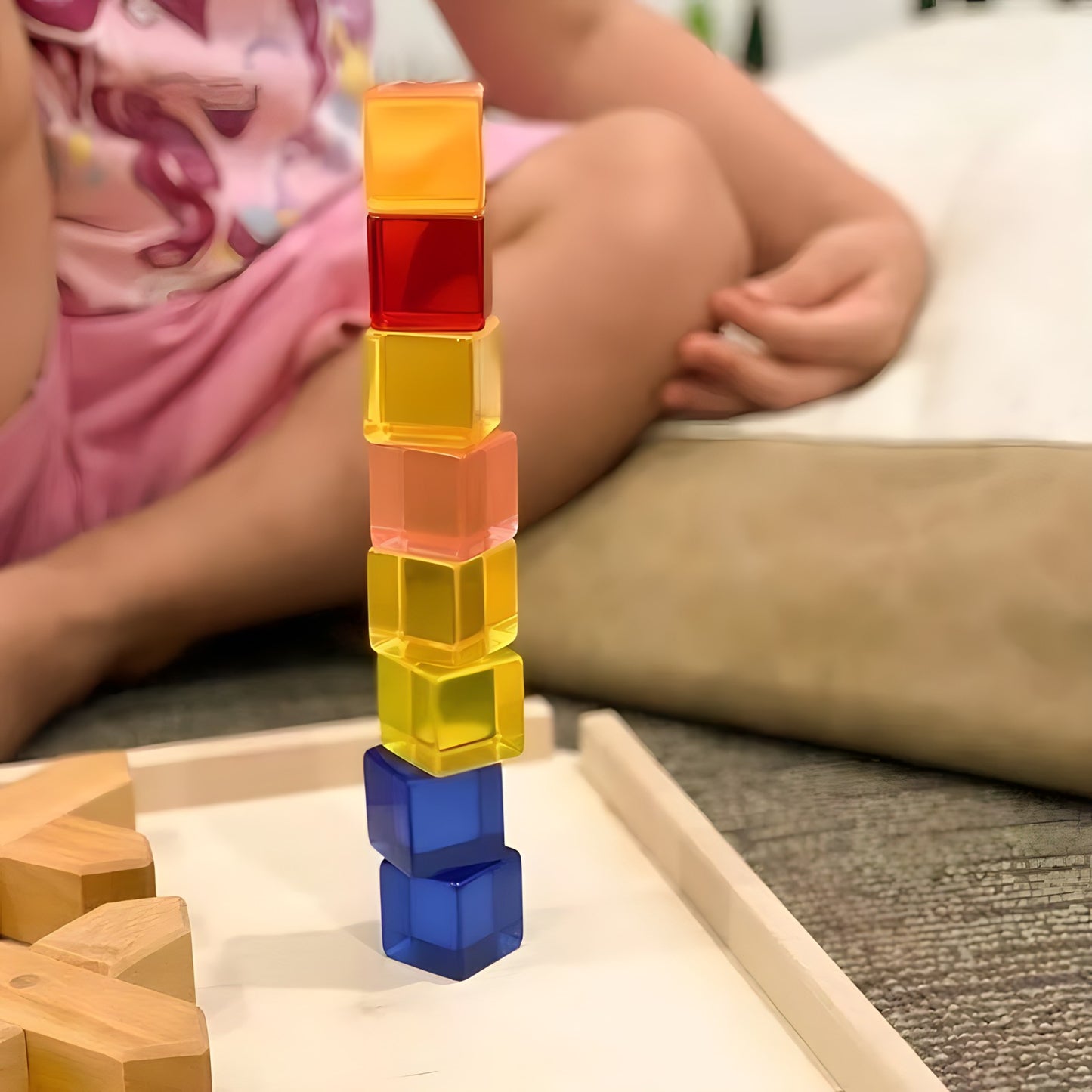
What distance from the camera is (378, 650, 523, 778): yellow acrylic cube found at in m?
0.42

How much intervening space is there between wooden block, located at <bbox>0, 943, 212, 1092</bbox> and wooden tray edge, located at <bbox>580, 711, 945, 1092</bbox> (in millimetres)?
189

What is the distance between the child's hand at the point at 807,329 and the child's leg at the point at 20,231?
14.8 inches

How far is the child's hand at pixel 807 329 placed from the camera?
31.0 inches

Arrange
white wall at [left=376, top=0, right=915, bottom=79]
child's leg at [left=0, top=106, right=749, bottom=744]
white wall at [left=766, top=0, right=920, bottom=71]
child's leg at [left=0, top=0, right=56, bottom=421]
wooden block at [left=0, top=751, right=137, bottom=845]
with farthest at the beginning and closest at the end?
white wall at [left=766, top=0, right=920, bottom=71] → white wall at [left=376, top=0, right=915, bottom=79] → child's leg at [left=0, top=106, right=749, bottom=744] → child's leg at [left=0, top=0, right=56, bottom=421] → wooden block at [left=0, top=751, right=137, bottom=845]

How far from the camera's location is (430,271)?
396 millimetres

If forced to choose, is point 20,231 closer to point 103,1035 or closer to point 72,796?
point 72,796

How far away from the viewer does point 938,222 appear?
87cm

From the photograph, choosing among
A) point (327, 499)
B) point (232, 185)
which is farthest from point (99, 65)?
point (327, 499)

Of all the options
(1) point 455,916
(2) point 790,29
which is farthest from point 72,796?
(2) point 790,29

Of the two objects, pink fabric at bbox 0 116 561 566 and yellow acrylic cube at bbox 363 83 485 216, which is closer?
yellow acrylic cube at bbox 363 83 485 216

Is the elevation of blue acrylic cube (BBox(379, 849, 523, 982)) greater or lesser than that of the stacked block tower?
lesser

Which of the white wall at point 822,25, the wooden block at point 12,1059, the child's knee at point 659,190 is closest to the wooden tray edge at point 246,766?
the wooden block at point 12,1059

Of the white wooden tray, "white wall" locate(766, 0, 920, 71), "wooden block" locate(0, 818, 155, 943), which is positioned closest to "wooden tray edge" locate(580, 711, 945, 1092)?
the white wooden tray

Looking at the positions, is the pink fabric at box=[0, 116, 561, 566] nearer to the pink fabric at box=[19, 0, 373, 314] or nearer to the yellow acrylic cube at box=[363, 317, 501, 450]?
the pink fabric at box=[19, 0, 373, 314]
